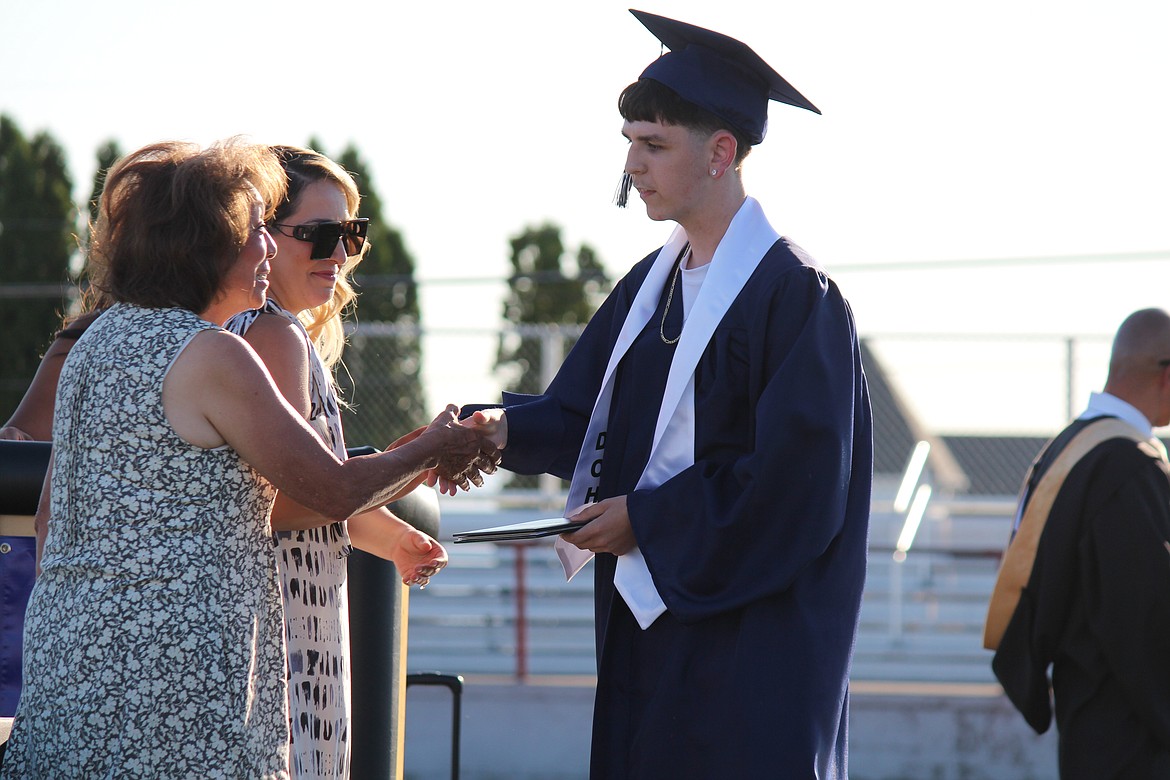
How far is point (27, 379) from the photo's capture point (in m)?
14.2

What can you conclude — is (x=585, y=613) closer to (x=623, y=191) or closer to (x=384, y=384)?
(x=384, y=384)

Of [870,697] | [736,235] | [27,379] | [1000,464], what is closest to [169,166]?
[736,235]

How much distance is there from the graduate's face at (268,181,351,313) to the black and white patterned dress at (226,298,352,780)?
234 millimetres

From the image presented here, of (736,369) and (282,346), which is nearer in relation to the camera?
(282,346)

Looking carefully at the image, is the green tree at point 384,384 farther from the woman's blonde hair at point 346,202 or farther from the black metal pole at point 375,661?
the woman's blonde hair at point 346,202

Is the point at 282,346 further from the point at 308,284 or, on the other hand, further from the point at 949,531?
the point at 949,531

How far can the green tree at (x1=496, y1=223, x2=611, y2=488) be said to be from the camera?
9969mm

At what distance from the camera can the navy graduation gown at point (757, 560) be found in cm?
278

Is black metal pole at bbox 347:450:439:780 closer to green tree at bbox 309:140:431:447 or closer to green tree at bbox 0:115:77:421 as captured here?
green tree at bbox 309:140:431:447

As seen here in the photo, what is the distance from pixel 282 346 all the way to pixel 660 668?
3.43 feet

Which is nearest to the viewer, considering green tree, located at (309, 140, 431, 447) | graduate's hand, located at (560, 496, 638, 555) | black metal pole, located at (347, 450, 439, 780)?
graduate's hand, located at (560, 496, 638, 555)

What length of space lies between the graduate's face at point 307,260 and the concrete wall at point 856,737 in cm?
505

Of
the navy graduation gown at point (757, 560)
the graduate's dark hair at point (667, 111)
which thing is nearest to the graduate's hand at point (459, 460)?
the navy graduation gown at point (757, 560)

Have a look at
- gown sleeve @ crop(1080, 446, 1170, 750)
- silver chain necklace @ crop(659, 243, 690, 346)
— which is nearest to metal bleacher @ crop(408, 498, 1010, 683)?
gown sleeve @ crop(1080, 446, 1170, 750)
